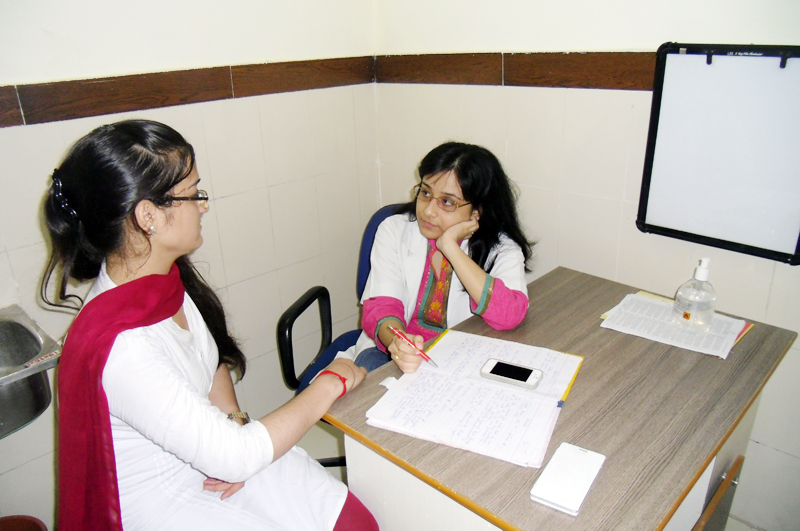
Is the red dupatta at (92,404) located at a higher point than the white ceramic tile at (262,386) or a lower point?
higher

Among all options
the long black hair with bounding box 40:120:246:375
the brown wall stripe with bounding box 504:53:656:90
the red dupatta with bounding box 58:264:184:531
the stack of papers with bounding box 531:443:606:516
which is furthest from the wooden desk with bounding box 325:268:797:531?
the brown wall stripe with bounding box 504:53:656:90

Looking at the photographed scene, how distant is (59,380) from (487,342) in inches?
39.8

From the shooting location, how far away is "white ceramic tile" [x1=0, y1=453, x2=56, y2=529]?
6.02ft

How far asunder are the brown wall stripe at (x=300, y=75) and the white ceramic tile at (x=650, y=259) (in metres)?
1.32

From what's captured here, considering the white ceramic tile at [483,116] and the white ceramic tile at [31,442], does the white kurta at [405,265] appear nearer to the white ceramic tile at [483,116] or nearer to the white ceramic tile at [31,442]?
the white ceramic tile at [483,116]

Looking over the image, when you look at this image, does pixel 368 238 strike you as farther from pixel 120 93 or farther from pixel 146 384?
pixel 146 384

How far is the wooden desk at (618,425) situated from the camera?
98 centimetres

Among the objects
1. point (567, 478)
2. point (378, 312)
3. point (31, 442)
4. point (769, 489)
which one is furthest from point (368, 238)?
point (769, 489)

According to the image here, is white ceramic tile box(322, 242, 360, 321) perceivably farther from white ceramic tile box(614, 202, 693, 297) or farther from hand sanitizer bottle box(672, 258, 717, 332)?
hand sanitizer bottle box(672, 258, 717, 332)

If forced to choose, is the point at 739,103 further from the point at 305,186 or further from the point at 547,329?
the point at 305,186

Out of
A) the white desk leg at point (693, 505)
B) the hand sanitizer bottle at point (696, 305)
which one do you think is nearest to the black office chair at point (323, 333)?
the hand sanitizer bottle at point (696, 305)

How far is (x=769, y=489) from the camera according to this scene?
186 cm

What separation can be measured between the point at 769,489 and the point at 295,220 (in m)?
2.04

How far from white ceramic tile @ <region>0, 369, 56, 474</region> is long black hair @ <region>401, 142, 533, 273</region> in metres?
1.42
